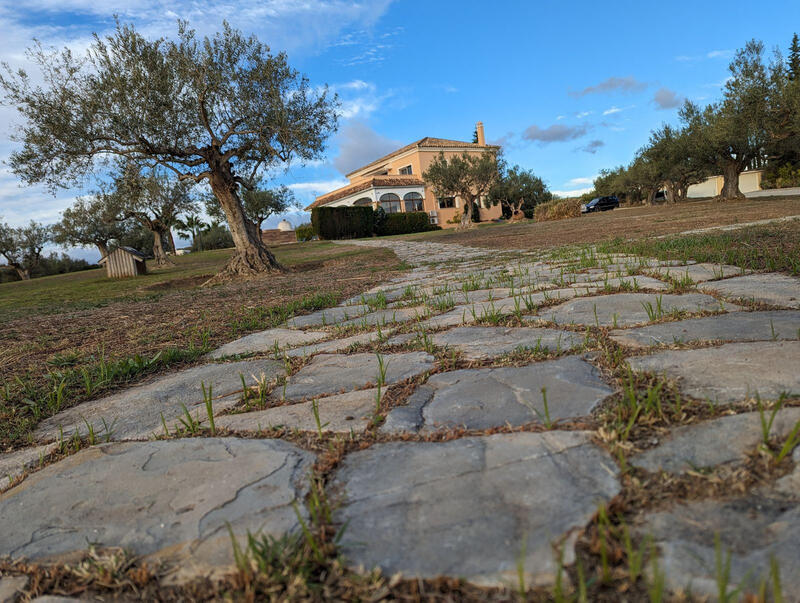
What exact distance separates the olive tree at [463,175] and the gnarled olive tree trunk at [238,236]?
17.4m

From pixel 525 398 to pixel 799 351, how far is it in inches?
36.2

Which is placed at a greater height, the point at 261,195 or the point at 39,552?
the point at 261,195

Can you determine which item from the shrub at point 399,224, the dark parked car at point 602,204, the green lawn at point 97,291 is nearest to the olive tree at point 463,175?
the shrub at point 399,224

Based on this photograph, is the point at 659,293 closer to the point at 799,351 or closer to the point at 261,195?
the point at 799,351

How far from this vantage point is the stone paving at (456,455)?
0.86m

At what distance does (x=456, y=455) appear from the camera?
120 centimetres

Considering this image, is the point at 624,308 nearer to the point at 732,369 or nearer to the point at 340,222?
the point at 732,369

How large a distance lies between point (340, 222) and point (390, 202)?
8.33 m

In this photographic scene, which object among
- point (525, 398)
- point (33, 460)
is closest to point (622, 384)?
point (525, 398)

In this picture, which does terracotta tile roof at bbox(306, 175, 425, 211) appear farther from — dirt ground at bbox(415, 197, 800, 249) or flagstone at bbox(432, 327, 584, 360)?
flagstone at bbox(432, 327, 584, 360)

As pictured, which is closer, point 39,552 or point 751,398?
point 39,552

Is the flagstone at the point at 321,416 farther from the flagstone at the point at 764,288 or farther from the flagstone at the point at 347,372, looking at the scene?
the flagstone at the point at 764,288

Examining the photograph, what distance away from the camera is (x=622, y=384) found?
4.99ft

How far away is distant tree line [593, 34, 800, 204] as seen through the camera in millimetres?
18516
